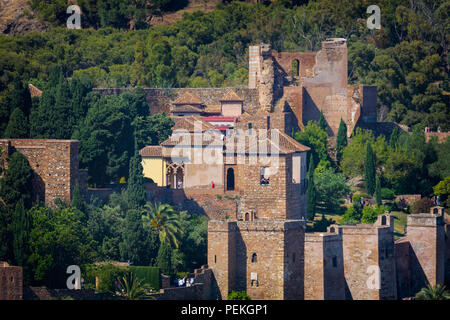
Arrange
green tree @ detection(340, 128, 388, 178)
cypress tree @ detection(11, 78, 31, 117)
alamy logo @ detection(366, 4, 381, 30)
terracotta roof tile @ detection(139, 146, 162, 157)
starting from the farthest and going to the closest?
alamy logo @ detection(366, 4, 381, 30) → green tree @ detection(340, 128, 388, 178) → terracotta roof tile @ detection(139, 146, 162, 157) → cypress tree @ detection(11, 78, 31, 117)

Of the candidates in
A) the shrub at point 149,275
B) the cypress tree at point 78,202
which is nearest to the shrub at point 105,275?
the shrub at point 149,275

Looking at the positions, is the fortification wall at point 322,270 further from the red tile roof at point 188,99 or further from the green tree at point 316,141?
the red tile roof at point 188,99

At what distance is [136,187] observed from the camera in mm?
69688

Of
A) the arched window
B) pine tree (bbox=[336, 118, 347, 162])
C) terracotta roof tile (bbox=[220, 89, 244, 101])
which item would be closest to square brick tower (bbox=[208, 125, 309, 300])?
pine tree (bbox=[336, 118, 347, 162])

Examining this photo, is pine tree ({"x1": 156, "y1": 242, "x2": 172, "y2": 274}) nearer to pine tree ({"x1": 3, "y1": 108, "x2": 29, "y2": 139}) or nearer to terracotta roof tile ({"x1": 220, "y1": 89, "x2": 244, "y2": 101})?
pine tree ({"x1": 3, "y1": 108, "x2": 29, "y2": 139})

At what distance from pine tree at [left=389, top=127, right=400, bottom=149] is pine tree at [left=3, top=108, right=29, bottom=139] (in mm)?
21788

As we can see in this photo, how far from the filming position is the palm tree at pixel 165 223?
67375mm

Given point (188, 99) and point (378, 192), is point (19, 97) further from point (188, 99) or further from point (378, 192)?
point (378, 192)

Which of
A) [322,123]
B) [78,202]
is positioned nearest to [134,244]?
[78,202]

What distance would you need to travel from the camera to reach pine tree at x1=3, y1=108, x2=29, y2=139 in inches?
2832

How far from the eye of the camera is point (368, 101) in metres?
88.4

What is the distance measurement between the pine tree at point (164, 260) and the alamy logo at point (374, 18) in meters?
39.9
